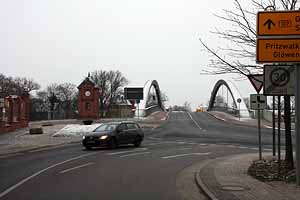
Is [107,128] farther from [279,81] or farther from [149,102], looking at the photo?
[149,102]

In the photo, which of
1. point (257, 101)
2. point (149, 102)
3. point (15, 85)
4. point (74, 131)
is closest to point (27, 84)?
point (15, 85)

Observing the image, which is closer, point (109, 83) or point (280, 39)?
point (280, 39)

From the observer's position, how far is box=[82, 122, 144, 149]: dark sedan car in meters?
24.0

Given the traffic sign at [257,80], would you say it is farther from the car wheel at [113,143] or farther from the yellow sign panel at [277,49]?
the car wheel at [113,143]

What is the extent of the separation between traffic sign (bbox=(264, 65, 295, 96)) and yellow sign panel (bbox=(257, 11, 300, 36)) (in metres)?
1.20

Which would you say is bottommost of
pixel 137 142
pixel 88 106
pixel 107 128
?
pixel 137 142

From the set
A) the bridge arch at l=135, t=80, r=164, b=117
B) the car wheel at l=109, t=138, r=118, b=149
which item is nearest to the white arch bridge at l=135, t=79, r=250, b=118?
the bridge arch at l=135, t=80, r=164, b=117

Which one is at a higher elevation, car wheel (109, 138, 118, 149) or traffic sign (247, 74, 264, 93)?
traffic sign (247, 74, 264, 93)

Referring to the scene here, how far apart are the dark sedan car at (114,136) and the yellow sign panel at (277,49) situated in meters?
14.4

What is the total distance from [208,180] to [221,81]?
77643mm

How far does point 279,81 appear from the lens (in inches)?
464

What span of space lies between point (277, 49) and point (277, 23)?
614mm

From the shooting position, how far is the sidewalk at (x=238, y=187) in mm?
9570

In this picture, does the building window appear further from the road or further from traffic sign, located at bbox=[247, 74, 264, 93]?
traffic sign, located at bbox=[247, 74, 264, 93]
